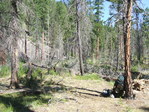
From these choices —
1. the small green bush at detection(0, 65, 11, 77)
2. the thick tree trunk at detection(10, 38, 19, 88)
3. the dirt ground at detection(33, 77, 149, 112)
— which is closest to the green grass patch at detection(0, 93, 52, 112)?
the dirt ground at detection(33, 77, 149, 112)

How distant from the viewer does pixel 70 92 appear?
1073 cm

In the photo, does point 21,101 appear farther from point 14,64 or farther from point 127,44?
point 127,44

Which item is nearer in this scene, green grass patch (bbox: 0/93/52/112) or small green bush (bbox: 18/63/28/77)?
green grass patch (bbox: 0/93/52/112)

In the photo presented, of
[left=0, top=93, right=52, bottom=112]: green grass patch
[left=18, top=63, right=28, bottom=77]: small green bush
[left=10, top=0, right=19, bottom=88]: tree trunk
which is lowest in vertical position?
[left=0, top=93, right=52, bottom=112]: green grass patch

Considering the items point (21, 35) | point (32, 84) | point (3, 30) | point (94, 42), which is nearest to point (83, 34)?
point (32, 84)

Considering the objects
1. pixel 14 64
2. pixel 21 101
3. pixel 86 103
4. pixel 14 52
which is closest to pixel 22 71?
pixel 14 64

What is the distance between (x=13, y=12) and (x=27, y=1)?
1028mm

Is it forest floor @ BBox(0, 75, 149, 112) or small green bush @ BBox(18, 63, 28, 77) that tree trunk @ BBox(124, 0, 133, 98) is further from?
small green bush @ BBox(18, 63, 28, 77)

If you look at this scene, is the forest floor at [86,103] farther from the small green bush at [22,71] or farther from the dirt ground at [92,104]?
the small green bush at [22,71]

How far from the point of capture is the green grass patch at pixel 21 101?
7.86 m

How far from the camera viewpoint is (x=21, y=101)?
8789mm

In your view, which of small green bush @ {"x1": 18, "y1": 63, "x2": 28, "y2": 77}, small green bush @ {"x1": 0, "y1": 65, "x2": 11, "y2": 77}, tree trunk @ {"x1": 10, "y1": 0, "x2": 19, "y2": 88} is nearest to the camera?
tree trunk @ {"x1": 10, "y1": 0, "x2": 19, "y2": 88}

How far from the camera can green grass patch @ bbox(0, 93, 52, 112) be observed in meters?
7.86

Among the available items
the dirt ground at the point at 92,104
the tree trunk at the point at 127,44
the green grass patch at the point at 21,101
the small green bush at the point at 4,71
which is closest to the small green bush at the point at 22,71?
the small green bush at the point at 4,71
